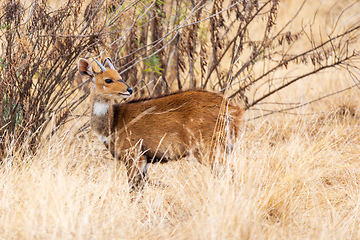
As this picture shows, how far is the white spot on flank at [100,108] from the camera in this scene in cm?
488

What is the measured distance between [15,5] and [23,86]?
0.90 metres

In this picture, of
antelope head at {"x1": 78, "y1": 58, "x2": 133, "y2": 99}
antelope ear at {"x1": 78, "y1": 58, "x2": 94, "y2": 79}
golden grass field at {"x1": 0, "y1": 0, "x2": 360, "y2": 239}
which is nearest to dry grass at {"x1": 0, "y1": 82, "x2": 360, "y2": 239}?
golden grass field at {"x1": 0, "y1": 0, "x2": 360, "y2": 239}

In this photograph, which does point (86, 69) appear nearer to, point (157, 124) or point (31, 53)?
point (31, 53)

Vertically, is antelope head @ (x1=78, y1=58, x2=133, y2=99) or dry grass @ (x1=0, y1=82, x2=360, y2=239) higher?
antelope head @ (x1=78, y1=58, x2=133, y2=99)

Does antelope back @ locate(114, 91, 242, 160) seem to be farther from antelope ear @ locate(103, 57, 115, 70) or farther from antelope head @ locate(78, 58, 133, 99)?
antelope ear @ locate(103, 57, 115, 70)

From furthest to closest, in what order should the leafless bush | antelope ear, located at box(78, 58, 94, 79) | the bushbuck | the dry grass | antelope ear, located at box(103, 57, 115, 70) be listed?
1. the leafless bush
2. antelope ear, located at box(103, 57, 115, 70)
3. antelope ear, located at box(78, 58, 94, 79)
4. the bushbuck
5. the dry grass

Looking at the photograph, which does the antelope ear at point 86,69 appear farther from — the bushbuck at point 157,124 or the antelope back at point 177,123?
the antelope back at point 177,123

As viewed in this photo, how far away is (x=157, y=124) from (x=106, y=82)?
67 cm

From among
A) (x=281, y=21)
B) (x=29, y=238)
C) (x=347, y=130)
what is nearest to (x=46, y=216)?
(x=29, y=238)

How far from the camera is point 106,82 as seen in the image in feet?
15.6

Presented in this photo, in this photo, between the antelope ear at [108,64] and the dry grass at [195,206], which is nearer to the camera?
the dry grass at [195,206]

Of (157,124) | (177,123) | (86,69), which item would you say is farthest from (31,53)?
(177,123)

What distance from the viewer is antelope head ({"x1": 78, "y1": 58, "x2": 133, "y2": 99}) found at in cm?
469

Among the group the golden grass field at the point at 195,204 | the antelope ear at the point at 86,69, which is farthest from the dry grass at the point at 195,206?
the antelope ear at the point at 86,69
